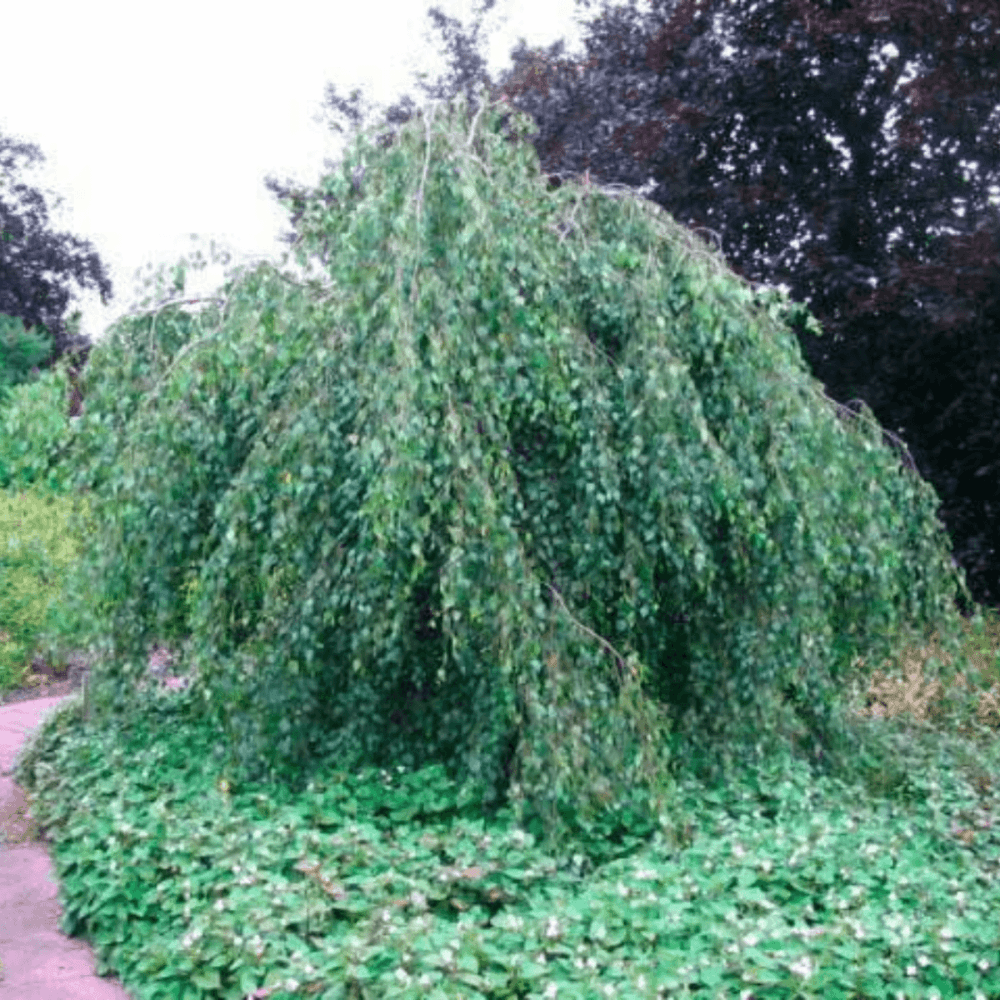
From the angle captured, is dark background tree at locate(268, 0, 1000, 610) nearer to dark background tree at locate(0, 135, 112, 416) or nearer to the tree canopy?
the tree canopy

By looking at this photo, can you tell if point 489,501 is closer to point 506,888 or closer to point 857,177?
point 506,888

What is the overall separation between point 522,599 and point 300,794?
3.74 ft

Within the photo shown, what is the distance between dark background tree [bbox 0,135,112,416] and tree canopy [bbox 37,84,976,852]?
16.2 meters

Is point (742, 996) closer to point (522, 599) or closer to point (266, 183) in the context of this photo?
point (522, 599)

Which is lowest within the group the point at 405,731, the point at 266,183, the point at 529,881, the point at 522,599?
the point at 529,881

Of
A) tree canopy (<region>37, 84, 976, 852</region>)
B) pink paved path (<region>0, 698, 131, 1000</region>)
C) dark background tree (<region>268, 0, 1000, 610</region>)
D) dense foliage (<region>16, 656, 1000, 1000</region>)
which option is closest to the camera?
dense foliage (<region>16, 656, 1000, 1000</region>)

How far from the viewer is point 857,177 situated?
934cm

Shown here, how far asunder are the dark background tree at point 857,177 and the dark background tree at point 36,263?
1262 centimetres

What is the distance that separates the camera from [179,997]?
314cm

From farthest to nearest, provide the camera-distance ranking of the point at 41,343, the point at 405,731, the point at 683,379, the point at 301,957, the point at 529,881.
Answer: the point at 41,343 < the point at 405,731 < the point at 683,379 < the point at 529,881 < the point at 301,957


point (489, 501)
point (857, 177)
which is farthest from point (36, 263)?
point (489, 501)

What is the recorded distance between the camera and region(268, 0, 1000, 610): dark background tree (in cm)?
836

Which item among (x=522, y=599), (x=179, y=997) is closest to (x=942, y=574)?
(x=522, y=599)

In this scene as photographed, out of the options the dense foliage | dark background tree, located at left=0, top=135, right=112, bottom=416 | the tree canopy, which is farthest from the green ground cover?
dark background tree, located at left=0, top=135, right=112, bottom=416
